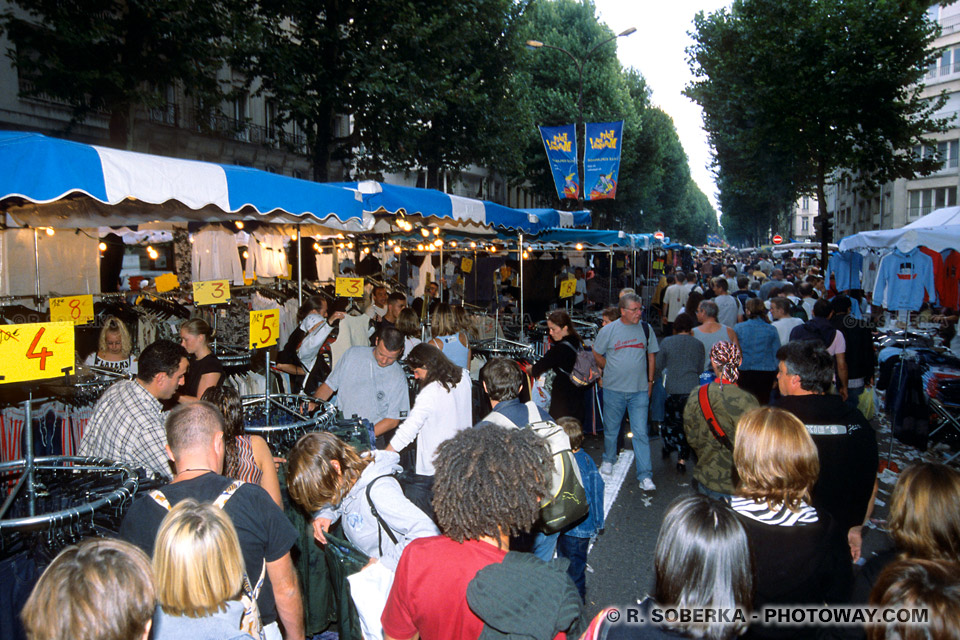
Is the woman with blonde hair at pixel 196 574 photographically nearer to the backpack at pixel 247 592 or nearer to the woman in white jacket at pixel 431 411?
the backpack at pixel 247 592

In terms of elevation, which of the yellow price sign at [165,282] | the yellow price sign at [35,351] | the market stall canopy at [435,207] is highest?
the market stall canopy at [435,207]

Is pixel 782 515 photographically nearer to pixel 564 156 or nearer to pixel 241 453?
pixel 241 453

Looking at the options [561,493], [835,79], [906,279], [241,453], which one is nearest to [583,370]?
[561,493]

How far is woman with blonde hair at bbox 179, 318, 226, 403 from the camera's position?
17.2ft

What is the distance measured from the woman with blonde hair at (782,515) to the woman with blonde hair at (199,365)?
410 cm

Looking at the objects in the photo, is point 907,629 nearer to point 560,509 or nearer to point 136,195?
point 560,509

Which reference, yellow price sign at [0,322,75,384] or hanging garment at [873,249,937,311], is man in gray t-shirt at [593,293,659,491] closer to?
yellow price sign at [0,322,75,384]

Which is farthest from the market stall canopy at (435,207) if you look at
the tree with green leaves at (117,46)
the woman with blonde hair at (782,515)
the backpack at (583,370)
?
the tree with green leaves at (117,46)

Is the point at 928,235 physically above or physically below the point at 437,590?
above

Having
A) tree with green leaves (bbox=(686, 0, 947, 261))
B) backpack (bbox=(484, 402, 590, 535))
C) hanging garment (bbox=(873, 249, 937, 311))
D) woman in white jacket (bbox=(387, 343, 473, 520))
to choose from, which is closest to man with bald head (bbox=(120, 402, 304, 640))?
backpack (bbox=(484, 402, 590, 535))

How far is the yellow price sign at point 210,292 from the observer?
6781 mm

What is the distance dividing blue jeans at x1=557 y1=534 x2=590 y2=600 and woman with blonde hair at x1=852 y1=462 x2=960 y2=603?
166cm

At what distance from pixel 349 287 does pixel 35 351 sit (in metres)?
4.89

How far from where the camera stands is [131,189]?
4328mm
